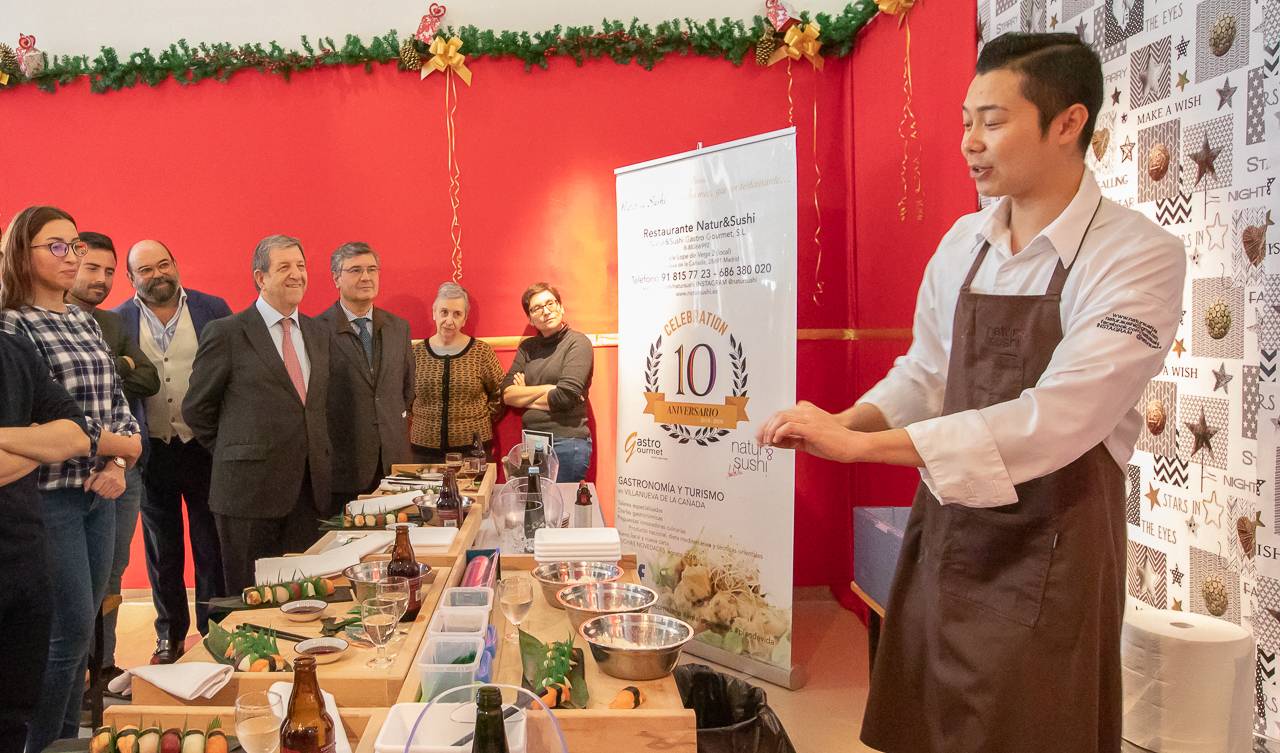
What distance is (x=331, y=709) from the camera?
1.37 meters

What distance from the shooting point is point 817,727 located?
3377 millimetres

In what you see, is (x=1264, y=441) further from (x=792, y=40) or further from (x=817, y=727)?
(x=792, y=40)

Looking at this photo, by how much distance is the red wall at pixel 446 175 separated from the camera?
4.95 metres

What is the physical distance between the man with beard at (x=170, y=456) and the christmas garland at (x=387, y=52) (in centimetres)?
144

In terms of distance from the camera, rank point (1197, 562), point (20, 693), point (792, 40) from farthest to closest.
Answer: point (792, 40)
point (1197, 562)
point (20, 693)

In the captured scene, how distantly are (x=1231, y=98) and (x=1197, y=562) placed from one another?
118cm

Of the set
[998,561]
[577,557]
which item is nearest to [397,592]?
[577,557]

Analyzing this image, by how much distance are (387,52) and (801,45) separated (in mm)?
2247

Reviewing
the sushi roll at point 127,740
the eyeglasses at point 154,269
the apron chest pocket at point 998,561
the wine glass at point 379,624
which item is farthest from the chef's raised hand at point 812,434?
the eyeglasses at point 154,269

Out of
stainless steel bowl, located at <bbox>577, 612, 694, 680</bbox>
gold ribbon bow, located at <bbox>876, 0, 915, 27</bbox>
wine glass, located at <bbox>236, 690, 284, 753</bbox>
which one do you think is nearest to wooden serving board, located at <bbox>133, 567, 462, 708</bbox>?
wine glass, located at <bbox>236, 690, 284, 753</bbox>

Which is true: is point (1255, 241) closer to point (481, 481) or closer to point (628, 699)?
point (628, 699)

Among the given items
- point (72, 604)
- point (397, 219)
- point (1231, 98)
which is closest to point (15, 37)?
point (397, 219)

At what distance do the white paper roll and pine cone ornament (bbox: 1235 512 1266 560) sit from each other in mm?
213

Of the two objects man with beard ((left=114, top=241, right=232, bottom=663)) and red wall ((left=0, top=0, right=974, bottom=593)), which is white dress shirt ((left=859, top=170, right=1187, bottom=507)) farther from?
man with beard ((left=114, top=241, right=232, bottom=663))
